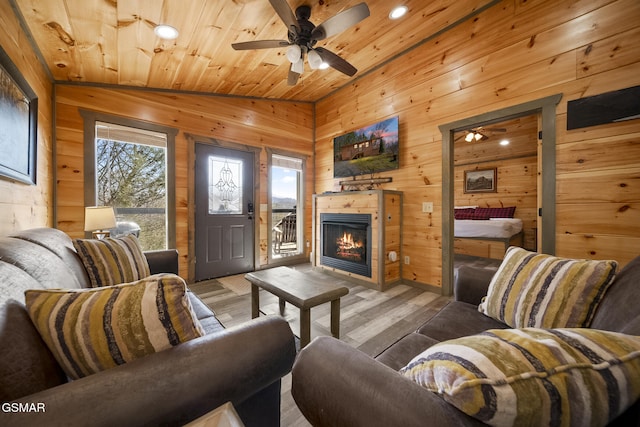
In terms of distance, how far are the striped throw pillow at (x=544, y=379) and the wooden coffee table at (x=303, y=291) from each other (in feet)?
3.68

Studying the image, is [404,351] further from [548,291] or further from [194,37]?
[194,37]

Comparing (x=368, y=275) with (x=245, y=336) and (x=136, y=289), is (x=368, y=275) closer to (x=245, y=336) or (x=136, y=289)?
(x=245, y=336)

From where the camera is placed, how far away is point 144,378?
1.92 ft

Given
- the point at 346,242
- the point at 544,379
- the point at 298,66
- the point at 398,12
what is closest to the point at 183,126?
the point at 298,66

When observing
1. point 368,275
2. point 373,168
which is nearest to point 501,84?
point 373,168

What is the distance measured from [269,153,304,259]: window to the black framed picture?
2.61 metres

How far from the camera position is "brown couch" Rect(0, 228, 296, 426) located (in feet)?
1.69

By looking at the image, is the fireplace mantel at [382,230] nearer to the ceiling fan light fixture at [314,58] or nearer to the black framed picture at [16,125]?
the ceiling fan light fixture at [314,58]

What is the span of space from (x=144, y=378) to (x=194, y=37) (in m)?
2.80

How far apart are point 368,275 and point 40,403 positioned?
2.97m

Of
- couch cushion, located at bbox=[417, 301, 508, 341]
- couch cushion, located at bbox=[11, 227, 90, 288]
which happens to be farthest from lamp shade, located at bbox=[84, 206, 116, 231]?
couch cushion, located at bbox=[417, 301, 508, 341]

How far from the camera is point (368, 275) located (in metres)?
3.17

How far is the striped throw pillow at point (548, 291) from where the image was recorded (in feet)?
3.10

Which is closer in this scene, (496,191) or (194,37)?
(194,37)
